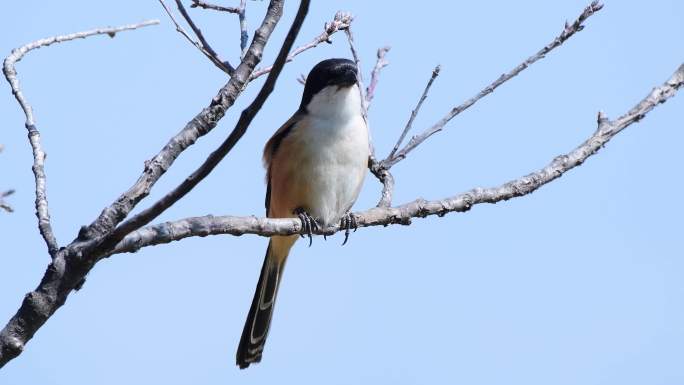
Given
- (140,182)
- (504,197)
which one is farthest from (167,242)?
(504,197)

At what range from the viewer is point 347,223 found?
5410 mm

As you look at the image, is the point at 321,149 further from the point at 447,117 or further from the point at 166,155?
the point at 166,155

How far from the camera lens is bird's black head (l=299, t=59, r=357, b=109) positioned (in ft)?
19.2

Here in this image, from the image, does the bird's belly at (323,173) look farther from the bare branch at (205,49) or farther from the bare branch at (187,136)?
the bare branch at (187,136)

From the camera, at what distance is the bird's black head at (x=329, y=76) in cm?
586

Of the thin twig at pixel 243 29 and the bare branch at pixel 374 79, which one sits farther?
the bare branch at pixel 374 79

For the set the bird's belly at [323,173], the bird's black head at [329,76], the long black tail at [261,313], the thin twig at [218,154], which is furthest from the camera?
the long black tail at [261,313]

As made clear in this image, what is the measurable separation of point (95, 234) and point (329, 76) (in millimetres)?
3328

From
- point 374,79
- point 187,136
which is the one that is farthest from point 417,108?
point 187,136

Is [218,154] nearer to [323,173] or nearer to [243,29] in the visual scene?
[243,29]

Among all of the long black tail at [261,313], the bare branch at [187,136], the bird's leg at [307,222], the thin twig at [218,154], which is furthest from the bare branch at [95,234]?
the long black tail at [261,313]

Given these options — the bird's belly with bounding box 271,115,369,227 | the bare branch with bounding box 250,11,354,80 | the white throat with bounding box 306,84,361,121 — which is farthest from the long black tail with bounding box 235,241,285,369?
the bare branch with bounding box 250,11,354,80

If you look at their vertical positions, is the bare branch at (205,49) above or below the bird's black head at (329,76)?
below

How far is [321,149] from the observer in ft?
18.7
